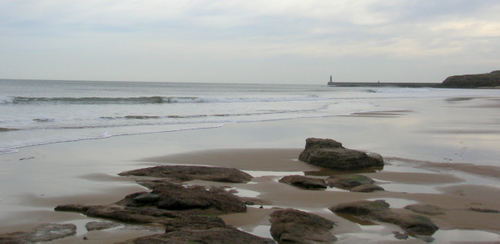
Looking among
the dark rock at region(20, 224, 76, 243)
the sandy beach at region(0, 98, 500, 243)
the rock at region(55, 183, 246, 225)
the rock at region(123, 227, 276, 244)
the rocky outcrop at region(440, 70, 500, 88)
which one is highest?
the rocky outcrop at region(440, 70, 500, 88)

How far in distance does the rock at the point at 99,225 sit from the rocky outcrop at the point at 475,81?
104m

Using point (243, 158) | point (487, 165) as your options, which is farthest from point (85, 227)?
point (487, 165)

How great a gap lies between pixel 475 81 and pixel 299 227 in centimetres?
10799

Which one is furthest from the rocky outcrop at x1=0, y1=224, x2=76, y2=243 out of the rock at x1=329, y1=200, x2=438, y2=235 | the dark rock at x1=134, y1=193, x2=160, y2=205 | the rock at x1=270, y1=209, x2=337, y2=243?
the rock at x1=329, y1=200, x2=438, y2=235

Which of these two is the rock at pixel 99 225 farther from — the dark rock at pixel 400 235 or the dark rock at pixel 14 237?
the dark rock at pixel 400 235

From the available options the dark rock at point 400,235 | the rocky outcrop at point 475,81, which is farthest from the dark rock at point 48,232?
the rocky outcrop at point 475,81

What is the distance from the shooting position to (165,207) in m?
4.38

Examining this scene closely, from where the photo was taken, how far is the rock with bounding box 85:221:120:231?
3838 mm

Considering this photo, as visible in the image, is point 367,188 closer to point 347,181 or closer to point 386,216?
point 347,181

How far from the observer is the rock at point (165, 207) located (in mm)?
4129

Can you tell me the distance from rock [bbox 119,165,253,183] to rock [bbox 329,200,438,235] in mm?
1894

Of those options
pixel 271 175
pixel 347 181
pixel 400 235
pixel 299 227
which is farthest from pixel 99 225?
pixel 347 181

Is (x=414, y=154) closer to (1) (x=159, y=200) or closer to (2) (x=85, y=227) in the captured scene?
(1) (x=159, y=200)

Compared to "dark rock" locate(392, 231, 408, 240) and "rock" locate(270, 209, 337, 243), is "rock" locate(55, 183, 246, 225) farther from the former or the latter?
"dark rock" locate(392, 231, 408, 240)
